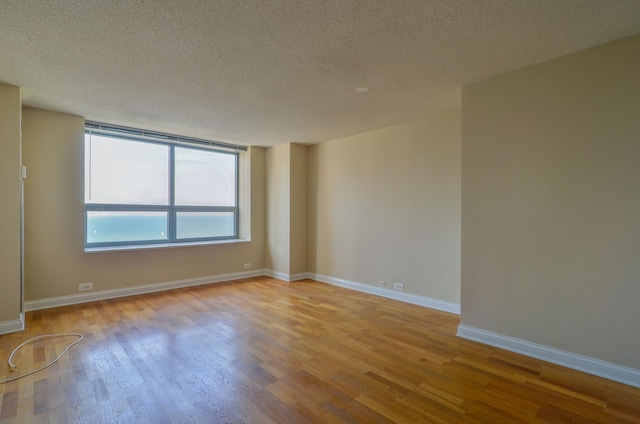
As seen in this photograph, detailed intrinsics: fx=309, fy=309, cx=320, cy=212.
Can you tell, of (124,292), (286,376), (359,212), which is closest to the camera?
(286,376)

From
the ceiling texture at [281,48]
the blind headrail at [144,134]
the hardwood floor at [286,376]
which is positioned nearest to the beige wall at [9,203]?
the ceiling texture at [281,48]

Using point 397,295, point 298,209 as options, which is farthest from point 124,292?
point 397,295

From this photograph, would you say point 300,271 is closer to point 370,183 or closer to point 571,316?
point 370,183

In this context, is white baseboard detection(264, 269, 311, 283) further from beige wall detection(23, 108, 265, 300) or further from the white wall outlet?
the white wall outlet

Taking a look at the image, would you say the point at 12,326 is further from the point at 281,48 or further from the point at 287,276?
the point at 281,48

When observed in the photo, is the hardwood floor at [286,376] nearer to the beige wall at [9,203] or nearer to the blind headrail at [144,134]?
the beige wall at [9,203]

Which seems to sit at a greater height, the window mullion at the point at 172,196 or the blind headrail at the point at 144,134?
the blind headrail at the point at 144,134

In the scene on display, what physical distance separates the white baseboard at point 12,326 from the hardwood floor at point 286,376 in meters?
0.10

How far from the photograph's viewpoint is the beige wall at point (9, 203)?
126 inches

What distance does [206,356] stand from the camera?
2746mm

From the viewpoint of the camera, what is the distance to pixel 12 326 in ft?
10.7

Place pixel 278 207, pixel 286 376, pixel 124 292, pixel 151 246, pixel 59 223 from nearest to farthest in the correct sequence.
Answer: pixel 286 376 → pixel 59 223 → pixel 124 292 → pixel 151 246 → pixel 278 207

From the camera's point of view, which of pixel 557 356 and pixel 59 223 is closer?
pixel 557 356

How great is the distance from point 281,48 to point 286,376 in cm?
256
